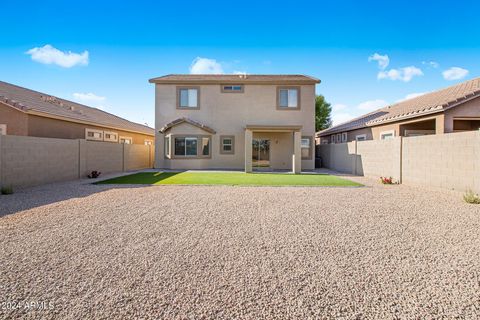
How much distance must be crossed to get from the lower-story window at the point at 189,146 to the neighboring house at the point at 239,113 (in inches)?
28.0

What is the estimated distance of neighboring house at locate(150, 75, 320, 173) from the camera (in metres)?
19.2

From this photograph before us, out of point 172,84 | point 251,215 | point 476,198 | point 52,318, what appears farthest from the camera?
point 172,84

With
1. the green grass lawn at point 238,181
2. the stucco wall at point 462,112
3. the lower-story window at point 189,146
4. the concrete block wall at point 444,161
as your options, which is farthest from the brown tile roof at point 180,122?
the stucco wall at point 462,112

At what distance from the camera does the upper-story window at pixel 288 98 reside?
757 inches

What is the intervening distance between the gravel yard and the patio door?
39.2 feet

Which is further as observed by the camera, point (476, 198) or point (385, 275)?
point (476, 198)

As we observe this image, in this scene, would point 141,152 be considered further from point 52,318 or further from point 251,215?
point 52,318

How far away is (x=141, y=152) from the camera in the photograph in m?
20.5

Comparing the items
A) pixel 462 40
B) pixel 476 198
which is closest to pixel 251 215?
pixel 476 198

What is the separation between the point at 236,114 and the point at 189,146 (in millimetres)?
4749

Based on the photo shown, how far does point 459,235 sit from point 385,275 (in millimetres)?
3034

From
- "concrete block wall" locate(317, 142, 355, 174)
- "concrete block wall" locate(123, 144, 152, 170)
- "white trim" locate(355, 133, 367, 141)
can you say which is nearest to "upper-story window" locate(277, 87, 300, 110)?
"concrete block wall" locate(317, 142, 355, 174)

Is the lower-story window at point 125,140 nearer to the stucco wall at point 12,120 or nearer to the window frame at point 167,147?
the window frame at point 167,147

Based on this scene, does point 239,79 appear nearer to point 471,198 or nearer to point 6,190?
point 6,190
